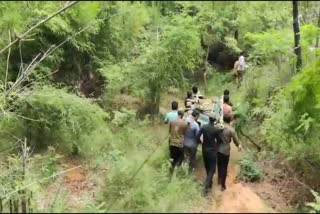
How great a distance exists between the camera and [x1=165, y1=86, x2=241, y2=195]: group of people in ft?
35.0

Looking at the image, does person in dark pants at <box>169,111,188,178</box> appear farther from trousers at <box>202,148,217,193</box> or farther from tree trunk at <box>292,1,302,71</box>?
tree trunk at <box>292,1,302,71</box>

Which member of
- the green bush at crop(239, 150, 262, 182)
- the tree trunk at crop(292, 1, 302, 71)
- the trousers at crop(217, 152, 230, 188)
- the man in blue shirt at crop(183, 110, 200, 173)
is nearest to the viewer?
the trousers at crop(217, 152, 230, 188)

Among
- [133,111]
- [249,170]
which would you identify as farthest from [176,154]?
[133,111]

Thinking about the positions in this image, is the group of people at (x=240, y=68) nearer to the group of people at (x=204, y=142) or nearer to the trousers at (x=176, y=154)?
the group of people at (x=204, y=142)

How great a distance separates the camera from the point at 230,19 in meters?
22.4

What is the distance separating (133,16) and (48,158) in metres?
7.87

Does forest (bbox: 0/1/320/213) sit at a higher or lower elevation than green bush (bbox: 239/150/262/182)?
higher

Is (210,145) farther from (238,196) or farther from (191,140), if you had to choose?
(238,196)

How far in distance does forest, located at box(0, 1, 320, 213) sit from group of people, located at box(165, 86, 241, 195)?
317 mm

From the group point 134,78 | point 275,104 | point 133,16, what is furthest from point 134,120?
point 133,16

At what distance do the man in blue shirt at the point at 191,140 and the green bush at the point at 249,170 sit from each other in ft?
4.43

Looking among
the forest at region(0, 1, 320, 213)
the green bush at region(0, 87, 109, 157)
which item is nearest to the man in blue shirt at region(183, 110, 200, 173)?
the forest at region(0, 1, 320, 213)

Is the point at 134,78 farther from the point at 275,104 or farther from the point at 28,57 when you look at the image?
the point at 275,104

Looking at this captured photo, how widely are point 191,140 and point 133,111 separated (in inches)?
175
